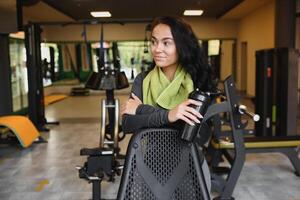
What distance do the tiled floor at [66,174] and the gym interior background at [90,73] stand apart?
0.03ft

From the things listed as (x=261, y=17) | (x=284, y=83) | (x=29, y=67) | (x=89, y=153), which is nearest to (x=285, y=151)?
(x=284, y=83)

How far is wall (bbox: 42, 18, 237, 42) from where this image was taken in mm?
13117

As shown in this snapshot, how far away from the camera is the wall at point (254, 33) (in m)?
9.49

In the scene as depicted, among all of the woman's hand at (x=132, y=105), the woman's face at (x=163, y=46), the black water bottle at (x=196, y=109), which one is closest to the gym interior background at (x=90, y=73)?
the woman's face at (x=163, y=46)

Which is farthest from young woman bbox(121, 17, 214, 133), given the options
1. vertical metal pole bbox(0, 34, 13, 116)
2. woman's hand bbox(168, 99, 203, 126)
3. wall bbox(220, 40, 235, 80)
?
wall bbox(220, 40, 235, 80)

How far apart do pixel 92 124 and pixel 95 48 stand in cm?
675

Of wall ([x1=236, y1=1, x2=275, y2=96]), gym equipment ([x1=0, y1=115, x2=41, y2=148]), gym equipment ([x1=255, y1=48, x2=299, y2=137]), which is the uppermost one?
wall ([x1=236, y1=1, x2=275, y2=96])

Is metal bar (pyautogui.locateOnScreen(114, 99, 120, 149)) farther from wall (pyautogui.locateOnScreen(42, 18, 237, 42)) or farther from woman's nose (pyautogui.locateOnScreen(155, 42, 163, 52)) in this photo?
wall (pyautogui.locateOnScreen(42, 18, 237, 42))

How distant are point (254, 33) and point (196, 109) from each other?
10.9 metres

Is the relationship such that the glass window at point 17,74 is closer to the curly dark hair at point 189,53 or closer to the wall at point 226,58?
the curly dark hair at point 189,53

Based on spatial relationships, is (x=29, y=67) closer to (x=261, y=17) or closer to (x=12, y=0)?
(x=12, y=0)

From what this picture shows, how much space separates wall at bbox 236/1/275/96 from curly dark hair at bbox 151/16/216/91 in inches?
341

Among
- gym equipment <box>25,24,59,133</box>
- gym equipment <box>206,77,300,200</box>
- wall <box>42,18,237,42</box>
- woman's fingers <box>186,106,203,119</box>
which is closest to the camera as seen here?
woman's fingers <box>186,106,203,119</box>

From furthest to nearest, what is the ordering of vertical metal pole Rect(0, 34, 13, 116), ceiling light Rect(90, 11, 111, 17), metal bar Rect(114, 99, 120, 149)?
1. ceiling light Rect(90, 11, 111, 17)
2. vertical metal pole Rect(0, 34, 13, 116)
3. metal bar Rect(114, 99, 120, 149)
